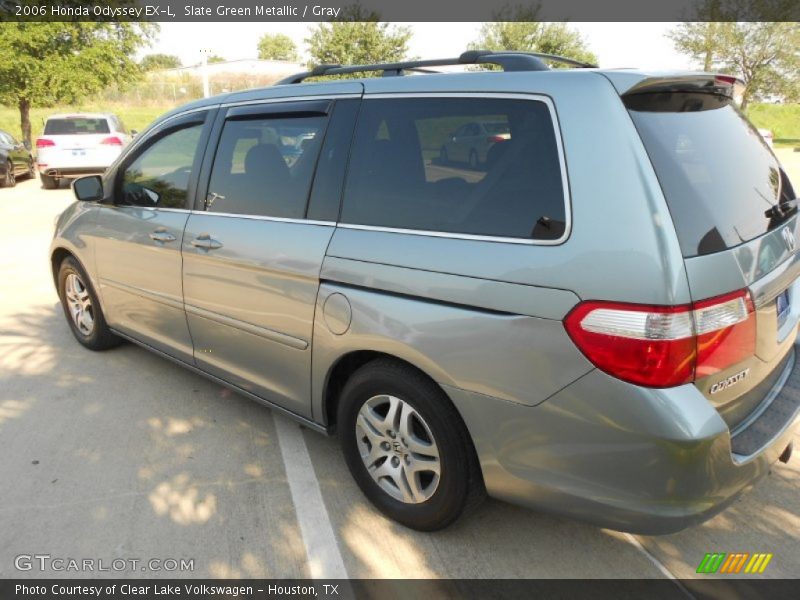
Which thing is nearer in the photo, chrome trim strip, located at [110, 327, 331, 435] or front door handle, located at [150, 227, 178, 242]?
chrome trim strip, located at [110, 327, 331, 435]

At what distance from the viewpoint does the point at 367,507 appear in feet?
8.96

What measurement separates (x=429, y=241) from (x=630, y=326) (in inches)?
32.0

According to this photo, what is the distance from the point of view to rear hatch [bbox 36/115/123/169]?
1412cm

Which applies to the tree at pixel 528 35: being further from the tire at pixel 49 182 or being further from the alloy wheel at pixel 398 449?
the alloy wheel at pixel 398 449

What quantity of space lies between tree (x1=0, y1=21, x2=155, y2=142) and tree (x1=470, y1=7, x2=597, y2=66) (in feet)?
61.9

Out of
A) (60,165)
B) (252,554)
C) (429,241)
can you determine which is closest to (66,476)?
(252,554)

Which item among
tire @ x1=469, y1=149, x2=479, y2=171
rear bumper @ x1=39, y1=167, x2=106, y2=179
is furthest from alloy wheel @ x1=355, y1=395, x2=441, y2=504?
rear bumper @ x1=39, y1=167, x2=106, y2=179

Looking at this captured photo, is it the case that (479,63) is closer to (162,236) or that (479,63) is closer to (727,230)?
(727,230)

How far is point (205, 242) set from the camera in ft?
10.2

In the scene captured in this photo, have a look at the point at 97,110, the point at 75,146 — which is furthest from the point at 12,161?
the point at 97,110

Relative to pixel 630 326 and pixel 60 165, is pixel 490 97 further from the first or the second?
pixel 60 165

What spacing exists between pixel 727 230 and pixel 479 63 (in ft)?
4.06

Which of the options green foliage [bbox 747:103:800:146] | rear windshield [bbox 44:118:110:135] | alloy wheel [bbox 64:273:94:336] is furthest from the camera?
green foliage [bbox 747:103:800:146]

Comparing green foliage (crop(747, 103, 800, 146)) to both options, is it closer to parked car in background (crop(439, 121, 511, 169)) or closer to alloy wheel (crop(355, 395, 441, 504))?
parked car in background (crop(439, 121, 511, 169))
